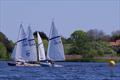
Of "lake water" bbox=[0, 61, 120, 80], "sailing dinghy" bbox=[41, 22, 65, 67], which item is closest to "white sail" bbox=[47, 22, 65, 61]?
"sailing dinghy" bbox=[41, 22, 65, 67]

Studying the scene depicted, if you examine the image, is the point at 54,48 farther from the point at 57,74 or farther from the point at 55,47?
the point at 57,74

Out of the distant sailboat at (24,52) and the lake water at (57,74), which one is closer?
the lake water at (57,74)

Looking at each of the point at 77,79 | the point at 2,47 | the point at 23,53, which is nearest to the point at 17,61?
the point at 23,53

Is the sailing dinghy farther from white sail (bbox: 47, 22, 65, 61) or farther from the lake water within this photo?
the lake water

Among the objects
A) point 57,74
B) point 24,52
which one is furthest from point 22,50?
point 57,74

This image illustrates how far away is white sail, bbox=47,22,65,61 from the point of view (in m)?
110

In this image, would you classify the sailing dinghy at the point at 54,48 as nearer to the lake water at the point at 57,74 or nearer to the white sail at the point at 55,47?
the white sail at the point at 55,47

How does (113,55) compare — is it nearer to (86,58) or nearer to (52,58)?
(86,58)

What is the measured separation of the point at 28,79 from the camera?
70.1 metres

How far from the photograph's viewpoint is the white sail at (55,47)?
109938 mm

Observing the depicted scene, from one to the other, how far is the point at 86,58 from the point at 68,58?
6085mm

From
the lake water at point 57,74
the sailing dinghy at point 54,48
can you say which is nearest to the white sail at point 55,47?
the sailing dinghy at point 54,48

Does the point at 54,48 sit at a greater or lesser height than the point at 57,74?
greater

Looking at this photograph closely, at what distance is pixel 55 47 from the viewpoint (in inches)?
4345
